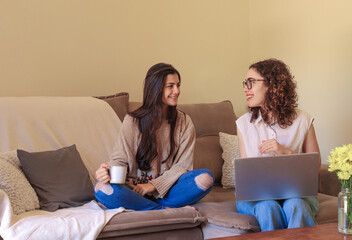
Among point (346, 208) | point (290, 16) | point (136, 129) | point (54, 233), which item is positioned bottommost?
point (54, 233)

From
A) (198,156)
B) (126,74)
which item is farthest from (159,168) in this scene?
(126,74)

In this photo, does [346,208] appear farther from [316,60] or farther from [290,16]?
[290,16]

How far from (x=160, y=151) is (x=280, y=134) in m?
0.62

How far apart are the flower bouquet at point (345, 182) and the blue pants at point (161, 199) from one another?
2.44 feet

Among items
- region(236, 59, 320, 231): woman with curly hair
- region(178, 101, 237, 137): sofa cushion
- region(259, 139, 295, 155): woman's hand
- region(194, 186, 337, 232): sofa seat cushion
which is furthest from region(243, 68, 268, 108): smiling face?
region(178, 101, 237, 137): sofa cushion

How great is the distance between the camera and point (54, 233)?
160cm

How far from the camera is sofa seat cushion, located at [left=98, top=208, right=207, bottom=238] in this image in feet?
5.63

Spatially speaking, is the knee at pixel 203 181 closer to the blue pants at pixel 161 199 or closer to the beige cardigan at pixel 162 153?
the blue pants at pixel 161 199

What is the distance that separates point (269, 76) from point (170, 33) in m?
1.38

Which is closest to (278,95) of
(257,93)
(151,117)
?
(257,93)

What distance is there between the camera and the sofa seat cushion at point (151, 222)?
5.63 ft

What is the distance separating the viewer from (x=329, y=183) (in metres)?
2.30

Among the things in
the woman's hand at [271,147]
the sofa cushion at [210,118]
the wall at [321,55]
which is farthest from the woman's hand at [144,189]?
the wall at [321,55]

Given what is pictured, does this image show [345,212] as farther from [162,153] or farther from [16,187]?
[16,187]
